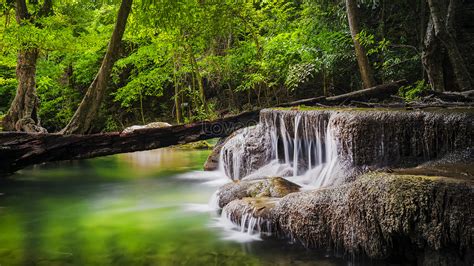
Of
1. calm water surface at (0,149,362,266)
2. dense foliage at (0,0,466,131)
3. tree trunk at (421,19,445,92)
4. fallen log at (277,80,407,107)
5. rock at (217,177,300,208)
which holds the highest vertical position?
dense foliage at (0,0,466,131)

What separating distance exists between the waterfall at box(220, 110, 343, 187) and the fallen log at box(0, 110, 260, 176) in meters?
1.29

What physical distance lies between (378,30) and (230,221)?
842 cm

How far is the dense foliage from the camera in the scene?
11.2 meters

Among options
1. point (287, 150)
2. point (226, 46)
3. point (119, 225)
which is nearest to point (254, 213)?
point (119, 225)

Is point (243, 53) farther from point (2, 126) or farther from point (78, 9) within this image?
point (2, 126)

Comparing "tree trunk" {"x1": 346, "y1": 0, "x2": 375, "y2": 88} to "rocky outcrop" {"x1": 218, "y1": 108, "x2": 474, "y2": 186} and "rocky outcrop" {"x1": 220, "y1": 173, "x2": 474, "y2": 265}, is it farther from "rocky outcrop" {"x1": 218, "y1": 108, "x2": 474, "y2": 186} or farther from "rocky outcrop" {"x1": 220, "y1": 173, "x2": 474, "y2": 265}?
"rocky outcrop" {"x1": 220, "y1": 173, "x2": 474, "y2": 265}

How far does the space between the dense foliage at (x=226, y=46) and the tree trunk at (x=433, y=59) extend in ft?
2.97

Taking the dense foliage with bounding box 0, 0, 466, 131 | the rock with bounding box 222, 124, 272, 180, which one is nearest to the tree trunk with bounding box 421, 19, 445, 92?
the dense foliage with bounding box 0, 0, 466, 131

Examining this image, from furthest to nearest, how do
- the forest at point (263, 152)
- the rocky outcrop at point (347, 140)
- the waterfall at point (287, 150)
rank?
the waterfall at point (287, 150)
the rocky outcrop at point (347, 140)
the forest at point (263, 152)

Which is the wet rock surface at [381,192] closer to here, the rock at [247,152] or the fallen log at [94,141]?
the rock at [247,152]

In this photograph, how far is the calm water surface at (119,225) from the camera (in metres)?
5.05

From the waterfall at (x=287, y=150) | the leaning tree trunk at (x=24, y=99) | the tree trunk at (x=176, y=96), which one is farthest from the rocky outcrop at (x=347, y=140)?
the tree trunk at (x=176, y=96)

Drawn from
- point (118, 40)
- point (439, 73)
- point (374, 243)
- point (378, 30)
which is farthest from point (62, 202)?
point (378, 30)

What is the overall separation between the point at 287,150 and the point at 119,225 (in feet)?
13.6
